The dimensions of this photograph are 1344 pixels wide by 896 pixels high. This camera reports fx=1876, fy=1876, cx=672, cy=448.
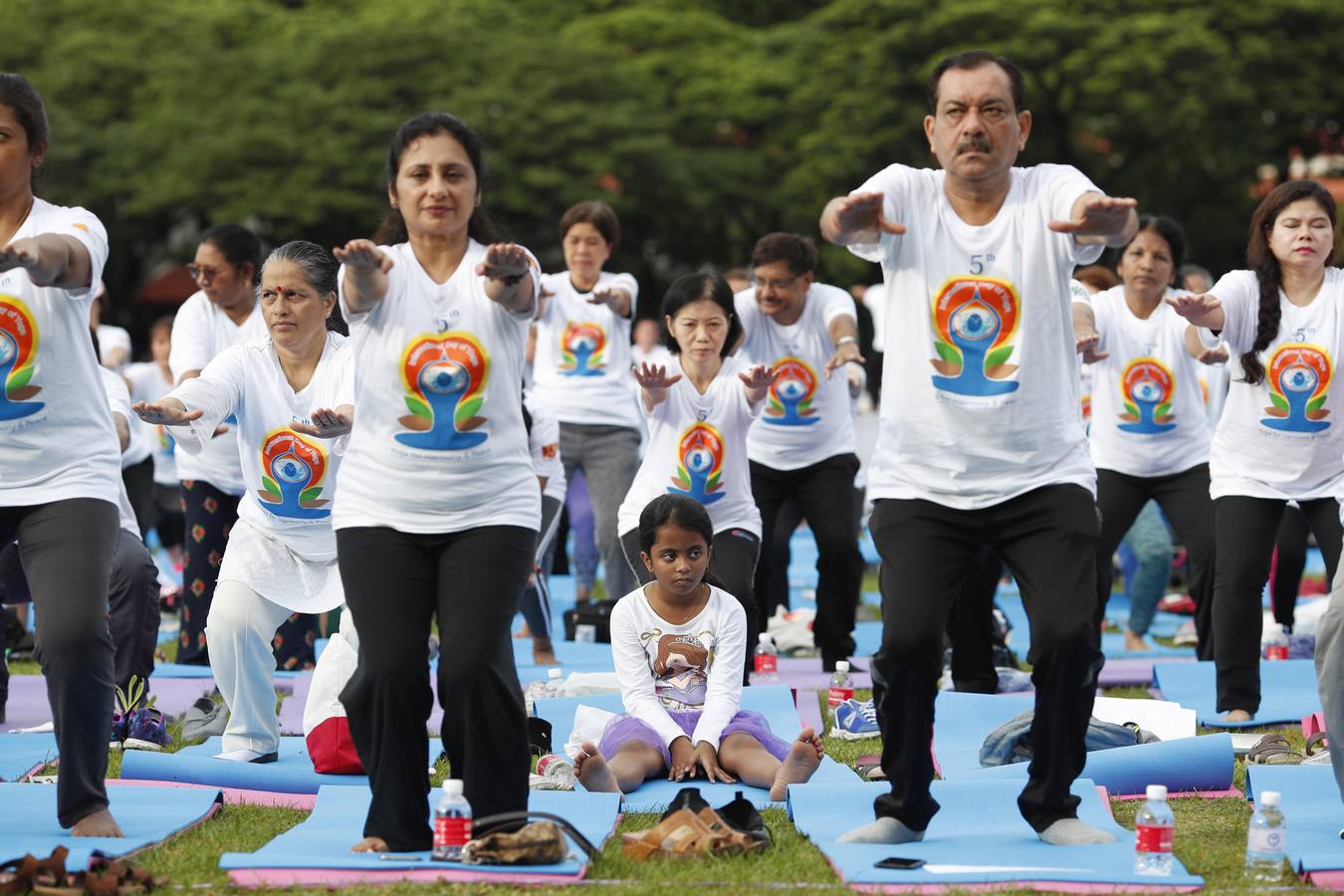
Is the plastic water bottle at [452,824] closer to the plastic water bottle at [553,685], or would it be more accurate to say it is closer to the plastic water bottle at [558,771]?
the plastic water bottle at [558,771]

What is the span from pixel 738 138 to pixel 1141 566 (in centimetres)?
2395

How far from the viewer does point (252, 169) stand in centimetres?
3100

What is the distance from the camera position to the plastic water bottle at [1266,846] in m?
5.33

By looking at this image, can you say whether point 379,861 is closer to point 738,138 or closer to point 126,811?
point 126,811

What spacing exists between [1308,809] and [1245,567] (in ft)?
6.19

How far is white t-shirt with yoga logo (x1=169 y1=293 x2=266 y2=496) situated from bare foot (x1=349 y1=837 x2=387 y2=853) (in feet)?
13.8

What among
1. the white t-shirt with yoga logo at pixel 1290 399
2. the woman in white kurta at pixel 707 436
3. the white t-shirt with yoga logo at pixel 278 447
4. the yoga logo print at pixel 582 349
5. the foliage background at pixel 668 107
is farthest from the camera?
the foliage background at pixel 668 107

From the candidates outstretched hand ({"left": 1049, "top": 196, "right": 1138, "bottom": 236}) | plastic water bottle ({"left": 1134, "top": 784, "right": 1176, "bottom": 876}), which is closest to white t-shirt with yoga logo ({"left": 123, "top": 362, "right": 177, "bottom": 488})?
outstretched hand ({"left": 1049, "top": 196, "right": 1138, "bottom": 236})

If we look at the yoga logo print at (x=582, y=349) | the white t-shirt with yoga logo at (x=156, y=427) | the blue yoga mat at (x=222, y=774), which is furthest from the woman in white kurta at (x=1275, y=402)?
the white t-shirt with yoga logo at (x=156, y=427)

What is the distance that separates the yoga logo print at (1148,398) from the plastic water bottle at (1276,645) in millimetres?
1426

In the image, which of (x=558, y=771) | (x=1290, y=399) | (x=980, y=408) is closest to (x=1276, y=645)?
(x=1290, y=399)

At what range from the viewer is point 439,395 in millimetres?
5270

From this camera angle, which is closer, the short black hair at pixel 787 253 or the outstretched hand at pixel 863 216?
the outstretched hand at pixel 863 216

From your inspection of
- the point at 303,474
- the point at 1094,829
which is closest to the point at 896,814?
the point at 1094,829
